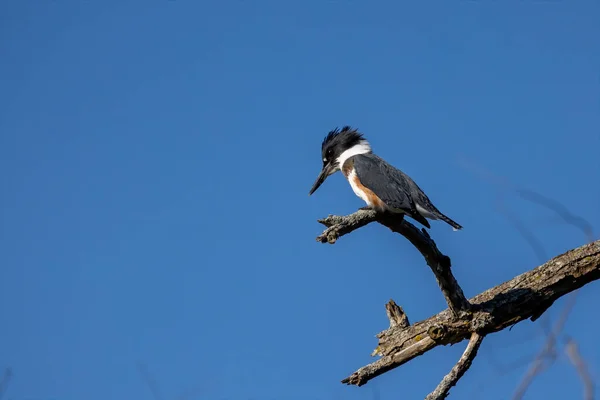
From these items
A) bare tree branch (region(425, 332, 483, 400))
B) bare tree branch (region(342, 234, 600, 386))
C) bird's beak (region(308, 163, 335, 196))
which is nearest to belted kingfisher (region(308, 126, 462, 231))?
bird's beak (region(308, 163, 335, 196))

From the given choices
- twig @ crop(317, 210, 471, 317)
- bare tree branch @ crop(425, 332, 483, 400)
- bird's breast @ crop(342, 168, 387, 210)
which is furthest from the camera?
bird's breast @ crop(342, 168, 387, 210)

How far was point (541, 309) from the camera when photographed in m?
5.39

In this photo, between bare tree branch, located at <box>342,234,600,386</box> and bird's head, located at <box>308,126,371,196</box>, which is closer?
bare tree branch, located at <box>342,234,600,386</box>

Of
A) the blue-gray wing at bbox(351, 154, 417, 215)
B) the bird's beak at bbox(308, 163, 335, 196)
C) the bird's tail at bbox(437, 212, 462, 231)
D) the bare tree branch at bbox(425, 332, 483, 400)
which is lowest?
the bare tree branch at bbox(425, 332, 483, 400)

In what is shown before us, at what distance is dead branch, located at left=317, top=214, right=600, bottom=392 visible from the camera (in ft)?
16.9

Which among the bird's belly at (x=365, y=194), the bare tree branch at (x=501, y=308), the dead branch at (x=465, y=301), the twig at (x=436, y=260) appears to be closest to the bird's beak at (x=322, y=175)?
the bird's belly at (x=365, y=194)

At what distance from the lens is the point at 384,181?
629 centimetres

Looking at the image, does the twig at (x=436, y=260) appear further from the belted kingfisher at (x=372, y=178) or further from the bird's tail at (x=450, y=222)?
the bird's tail at (x=450, y=222)

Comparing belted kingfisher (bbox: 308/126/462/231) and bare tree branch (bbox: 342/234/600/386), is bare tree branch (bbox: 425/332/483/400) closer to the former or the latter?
bare tree branch (bbox: 342/234/600/386)

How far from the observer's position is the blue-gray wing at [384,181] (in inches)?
233

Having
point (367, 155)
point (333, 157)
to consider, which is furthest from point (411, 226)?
point (333, 157)

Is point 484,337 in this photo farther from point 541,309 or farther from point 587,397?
point 587,397

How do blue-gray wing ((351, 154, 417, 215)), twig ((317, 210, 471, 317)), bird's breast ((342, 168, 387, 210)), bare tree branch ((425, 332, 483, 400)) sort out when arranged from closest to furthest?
bare tree branch ((425, 332, 483, 400)) → twig ((317, 210, 471, 317)) → blue-gray wing ((351, 154, 417, 215)) → bird's breast ((342, 168, 387, 210))

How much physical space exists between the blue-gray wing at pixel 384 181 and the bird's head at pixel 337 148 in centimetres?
43
